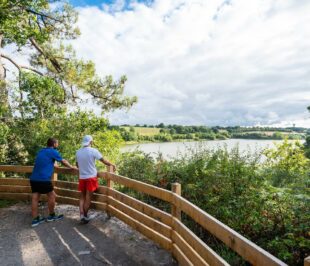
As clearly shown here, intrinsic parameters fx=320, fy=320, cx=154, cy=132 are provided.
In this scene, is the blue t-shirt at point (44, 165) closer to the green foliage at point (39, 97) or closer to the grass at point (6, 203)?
the grass at point (6, 203)

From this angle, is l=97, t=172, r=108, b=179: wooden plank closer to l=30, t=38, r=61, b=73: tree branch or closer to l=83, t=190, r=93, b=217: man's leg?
l=83, t=190, r=93, b=217: man's leg

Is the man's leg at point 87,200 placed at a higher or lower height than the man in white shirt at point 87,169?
lower

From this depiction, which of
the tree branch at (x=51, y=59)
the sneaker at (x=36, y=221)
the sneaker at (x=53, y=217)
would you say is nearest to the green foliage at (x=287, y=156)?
the sneaker at (x=53, y=217)

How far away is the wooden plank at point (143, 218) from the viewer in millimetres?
5590

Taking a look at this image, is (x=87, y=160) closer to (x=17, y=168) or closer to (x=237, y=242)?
(x=17, y=168)

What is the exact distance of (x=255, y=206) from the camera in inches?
229

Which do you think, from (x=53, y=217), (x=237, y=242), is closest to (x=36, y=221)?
(x=53, y=217)

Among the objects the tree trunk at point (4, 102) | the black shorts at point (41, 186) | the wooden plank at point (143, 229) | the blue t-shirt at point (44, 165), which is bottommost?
the wooden plank at point (143, 229)

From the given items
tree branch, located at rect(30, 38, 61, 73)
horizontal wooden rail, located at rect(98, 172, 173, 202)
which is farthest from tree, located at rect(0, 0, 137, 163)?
horizontal wooden rail, located at rect(98, 172, 173, 202)

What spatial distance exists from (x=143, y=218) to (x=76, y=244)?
1374 mm

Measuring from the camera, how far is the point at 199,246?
13.8ft

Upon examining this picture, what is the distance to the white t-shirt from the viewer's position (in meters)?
7.23

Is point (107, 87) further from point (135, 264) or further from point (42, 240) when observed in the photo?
point (135, 264)

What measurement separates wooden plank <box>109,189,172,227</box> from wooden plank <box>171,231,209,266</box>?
31 centimetres
